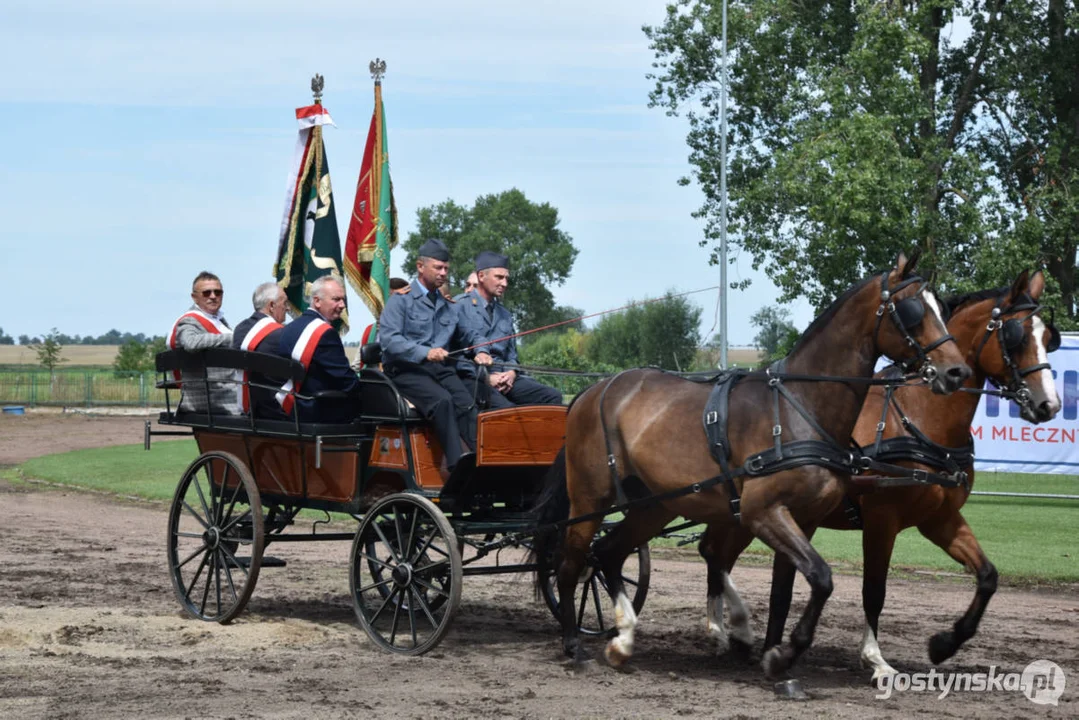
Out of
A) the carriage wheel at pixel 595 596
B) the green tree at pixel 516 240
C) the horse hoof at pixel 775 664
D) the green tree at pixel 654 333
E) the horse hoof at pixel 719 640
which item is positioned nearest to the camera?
the horse hoof at pixel 775 664

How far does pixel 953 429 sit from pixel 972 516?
8.99m

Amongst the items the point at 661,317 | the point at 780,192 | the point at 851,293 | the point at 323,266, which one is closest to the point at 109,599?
the point at 323,266

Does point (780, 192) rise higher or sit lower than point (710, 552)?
higher

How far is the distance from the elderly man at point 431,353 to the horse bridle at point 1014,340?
9.95ft

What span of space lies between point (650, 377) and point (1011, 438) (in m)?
10.1

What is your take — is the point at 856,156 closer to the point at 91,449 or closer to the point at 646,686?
the point at 91,449

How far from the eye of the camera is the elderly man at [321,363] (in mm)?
8398

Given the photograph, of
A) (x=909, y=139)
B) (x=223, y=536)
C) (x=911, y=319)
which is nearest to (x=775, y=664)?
(x=911, y=319)

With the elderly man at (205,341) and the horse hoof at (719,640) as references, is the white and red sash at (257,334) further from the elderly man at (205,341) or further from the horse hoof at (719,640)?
the horse hoof at (719,640)

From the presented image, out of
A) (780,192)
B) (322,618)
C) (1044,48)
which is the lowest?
(322,618)

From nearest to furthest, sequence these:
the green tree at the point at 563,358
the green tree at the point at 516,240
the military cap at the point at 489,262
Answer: the military cap at the point at 489,262, the green tree at the point at 563,358, the green tree at the point at 516,240

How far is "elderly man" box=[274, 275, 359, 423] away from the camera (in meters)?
8.40

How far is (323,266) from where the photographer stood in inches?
466

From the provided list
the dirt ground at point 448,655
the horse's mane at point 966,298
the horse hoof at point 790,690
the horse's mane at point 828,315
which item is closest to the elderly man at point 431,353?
the dirt ground at point 448,655
